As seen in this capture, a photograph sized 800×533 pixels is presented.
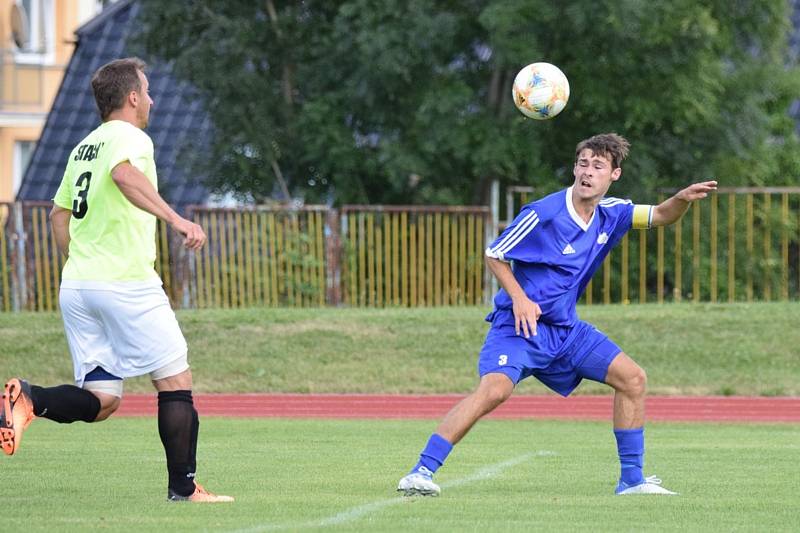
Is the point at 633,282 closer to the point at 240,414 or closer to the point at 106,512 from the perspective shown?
the point at 240,414

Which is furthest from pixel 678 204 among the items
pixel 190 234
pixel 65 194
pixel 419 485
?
pixel 65 194

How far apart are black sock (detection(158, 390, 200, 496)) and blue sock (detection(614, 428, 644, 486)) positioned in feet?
7.78

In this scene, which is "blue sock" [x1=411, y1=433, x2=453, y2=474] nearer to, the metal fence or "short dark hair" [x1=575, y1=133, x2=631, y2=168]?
"short dark hair" [x1=575, y1=133, x2=631, y2=168]

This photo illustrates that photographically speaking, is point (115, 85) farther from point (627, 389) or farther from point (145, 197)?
point (627, 389)

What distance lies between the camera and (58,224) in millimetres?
8227

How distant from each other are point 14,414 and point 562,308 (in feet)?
9.67

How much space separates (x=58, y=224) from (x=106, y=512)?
65.0 inches

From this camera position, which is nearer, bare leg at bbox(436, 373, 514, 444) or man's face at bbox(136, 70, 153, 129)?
man's face at bbox(136, 70, 153, 129)

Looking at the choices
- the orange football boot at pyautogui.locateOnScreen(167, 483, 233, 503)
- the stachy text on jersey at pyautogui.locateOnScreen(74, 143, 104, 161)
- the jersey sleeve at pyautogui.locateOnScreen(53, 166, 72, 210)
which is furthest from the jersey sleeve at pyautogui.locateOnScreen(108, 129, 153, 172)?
the orange football boot at pyautogui.locateOnScreen(167, 483, 233, 503)

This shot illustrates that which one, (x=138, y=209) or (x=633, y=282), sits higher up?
(x=138, y=209)

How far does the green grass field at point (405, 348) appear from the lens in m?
17.6

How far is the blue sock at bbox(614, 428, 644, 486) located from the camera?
8570 millimetres

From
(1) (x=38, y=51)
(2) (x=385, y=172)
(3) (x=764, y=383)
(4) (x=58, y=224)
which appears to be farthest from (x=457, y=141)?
(1) (x=38, y=51)

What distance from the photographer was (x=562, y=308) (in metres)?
8.55
